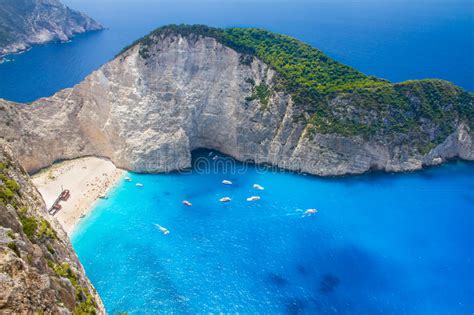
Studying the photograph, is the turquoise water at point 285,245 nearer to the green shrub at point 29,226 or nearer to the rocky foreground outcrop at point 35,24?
the green shrub at point 29,226

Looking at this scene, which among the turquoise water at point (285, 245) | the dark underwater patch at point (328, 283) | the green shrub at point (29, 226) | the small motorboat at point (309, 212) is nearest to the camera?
the green shrub at point (29, 226)

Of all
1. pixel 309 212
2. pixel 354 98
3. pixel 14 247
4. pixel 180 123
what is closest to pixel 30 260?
pixel 14 247

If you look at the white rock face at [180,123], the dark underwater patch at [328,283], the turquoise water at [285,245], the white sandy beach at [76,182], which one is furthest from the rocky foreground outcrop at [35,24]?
the dark underwater patch at [328,283]

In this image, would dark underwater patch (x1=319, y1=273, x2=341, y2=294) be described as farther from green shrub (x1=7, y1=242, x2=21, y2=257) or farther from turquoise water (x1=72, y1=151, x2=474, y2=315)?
green shrub (x1=7, y1=242, x2=21, y2=257)

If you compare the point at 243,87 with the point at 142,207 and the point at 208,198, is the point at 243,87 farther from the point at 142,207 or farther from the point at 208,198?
the point at 142,207

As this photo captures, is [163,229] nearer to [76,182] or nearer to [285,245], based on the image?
[285,245]

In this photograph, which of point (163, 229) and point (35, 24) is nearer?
point (163, 229)

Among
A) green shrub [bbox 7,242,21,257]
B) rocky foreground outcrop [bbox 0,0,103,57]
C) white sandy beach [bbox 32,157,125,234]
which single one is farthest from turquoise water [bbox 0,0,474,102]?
green shrub [bbox 7,242,21,257]
